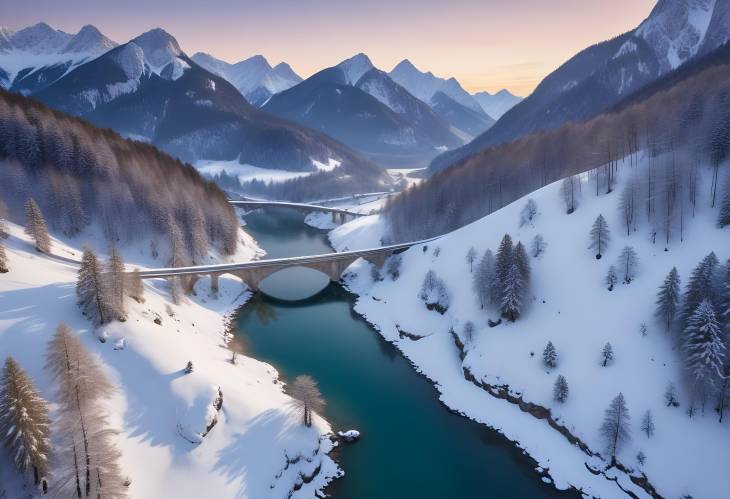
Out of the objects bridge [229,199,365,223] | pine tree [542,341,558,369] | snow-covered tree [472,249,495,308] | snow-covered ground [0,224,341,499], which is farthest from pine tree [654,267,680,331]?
bridge [229,199,365,223]

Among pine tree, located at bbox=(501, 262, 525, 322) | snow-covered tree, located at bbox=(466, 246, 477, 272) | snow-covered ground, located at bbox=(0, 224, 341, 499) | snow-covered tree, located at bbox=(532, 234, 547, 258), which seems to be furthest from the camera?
snow-covered tree, located at bbox=(466, 246, 477, 272)

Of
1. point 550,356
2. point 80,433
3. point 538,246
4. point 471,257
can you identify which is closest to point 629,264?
point 538,246

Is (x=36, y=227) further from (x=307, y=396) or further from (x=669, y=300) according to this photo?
(x=669, y=300)

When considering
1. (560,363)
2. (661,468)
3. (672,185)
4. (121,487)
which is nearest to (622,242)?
(672,185)

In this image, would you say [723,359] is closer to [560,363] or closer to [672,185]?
[560,363]

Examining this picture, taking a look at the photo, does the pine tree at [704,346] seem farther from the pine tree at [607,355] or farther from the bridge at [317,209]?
the bridge at [317,209]

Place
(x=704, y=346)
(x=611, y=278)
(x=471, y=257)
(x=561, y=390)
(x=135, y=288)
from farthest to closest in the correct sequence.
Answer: (x=471, y=257) < (x=135, y=288) < (x=611, y=278) < (x=561, y=390) < (x=704, y=346)

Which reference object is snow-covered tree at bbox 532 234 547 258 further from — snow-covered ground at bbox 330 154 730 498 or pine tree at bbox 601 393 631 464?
pine tree at bbox 601 393 631 464
